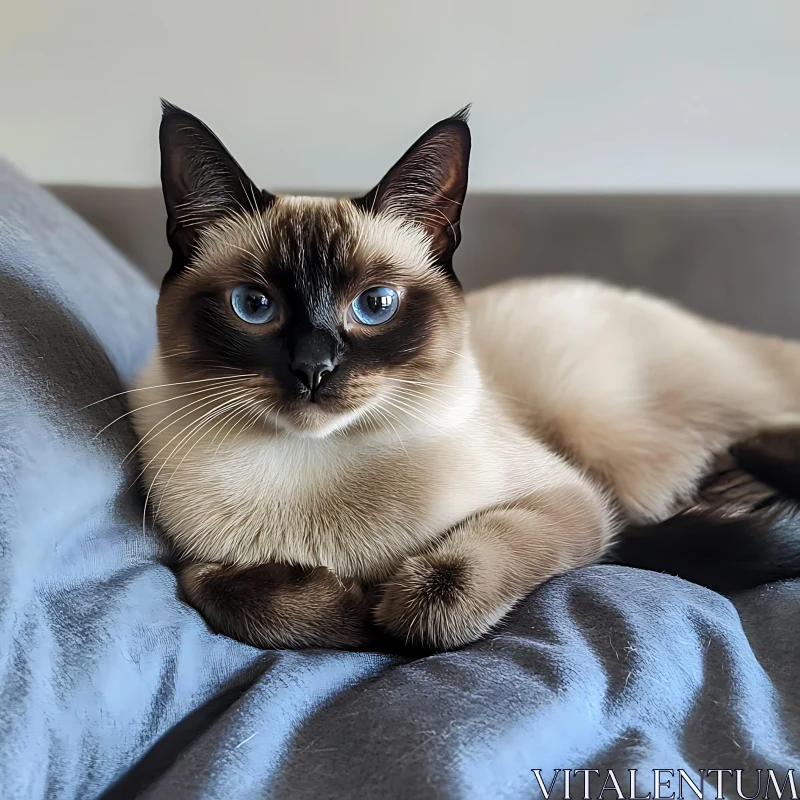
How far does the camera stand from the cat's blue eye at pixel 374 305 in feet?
2.74

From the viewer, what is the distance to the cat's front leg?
0.78 m

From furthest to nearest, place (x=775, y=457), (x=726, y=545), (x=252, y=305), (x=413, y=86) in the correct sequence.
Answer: (x=413, y=86), (x=775, y=457), (x=726, y=545), (x=252, y=305)

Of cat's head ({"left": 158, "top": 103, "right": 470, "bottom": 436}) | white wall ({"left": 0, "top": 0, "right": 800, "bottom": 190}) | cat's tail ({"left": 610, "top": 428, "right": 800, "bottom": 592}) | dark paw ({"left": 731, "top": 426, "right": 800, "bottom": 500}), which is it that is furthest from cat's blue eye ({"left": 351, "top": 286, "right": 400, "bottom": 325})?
white wall ({"left": 0, "top": 0, "right": 800, "bottom": 190})

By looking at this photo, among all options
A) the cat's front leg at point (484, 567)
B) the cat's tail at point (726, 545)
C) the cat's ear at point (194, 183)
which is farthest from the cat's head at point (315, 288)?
the cat's tail at point (726, 545)

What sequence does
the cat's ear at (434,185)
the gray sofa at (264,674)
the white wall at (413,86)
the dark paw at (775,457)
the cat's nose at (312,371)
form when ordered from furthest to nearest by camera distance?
the white wall at (413,86), the dark paw at (775,457), the cat's ear at (434,185), the cat's nose at (312,371), the gray sofa at (264,674)

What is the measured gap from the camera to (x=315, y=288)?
81 cm

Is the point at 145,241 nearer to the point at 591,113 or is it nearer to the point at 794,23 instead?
the point at 591,113

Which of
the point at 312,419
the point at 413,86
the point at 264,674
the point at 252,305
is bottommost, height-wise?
the point at 264,674

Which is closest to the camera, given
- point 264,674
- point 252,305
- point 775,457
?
point 264,674

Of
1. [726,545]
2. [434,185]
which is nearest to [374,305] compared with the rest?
[434,185]

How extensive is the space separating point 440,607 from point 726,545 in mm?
440

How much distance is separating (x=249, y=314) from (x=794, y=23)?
65.1 inches

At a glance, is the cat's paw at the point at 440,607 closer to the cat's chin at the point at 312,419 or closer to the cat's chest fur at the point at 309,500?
the cat's chest fur at the point at 309,500

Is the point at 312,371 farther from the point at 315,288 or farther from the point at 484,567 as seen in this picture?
the point at 484,567
